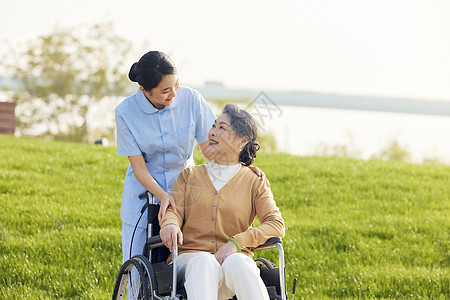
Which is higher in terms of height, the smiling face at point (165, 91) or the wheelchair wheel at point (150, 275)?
the smiling face at point (165, 91)

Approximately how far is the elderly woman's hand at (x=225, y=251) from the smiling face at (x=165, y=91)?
73 cm

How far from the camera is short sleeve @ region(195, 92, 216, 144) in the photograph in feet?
9.50

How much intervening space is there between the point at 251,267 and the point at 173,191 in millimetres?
550

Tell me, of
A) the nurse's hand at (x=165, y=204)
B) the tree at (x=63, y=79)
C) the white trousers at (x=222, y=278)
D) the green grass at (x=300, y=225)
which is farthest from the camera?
the tree at (x=63, y=79)

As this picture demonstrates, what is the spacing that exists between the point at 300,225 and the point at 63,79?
14450mm

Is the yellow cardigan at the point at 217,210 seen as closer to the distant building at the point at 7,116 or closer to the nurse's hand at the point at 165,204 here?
the nurse's hand at the point at 165,204

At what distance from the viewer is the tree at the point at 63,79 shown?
59.4 feet

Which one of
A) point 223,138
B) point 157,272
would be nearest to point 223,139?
point 223,138

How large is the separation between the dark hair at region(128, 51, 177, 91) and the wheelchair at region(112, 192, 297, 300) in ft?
1.74

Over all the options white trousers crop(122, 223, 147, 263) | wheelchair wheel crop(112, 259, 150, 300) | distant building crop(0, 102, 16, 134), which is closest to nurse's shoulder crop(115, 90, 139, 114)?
white trousers crop(122, 223, 147, 263)

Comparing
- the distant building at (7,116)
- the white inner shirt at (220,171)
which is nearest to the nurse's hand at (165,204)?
the white inner shirt at (220,171)

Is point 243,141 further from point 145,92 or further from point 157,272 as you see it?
point 157,272

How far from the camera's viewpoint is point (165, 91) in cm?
264

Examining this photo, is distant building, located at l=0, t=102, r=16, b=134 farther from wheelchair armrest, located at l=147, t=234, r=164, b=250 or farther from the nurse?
wheelchair armrest, located at l=147, t=234, r=164, b=250
